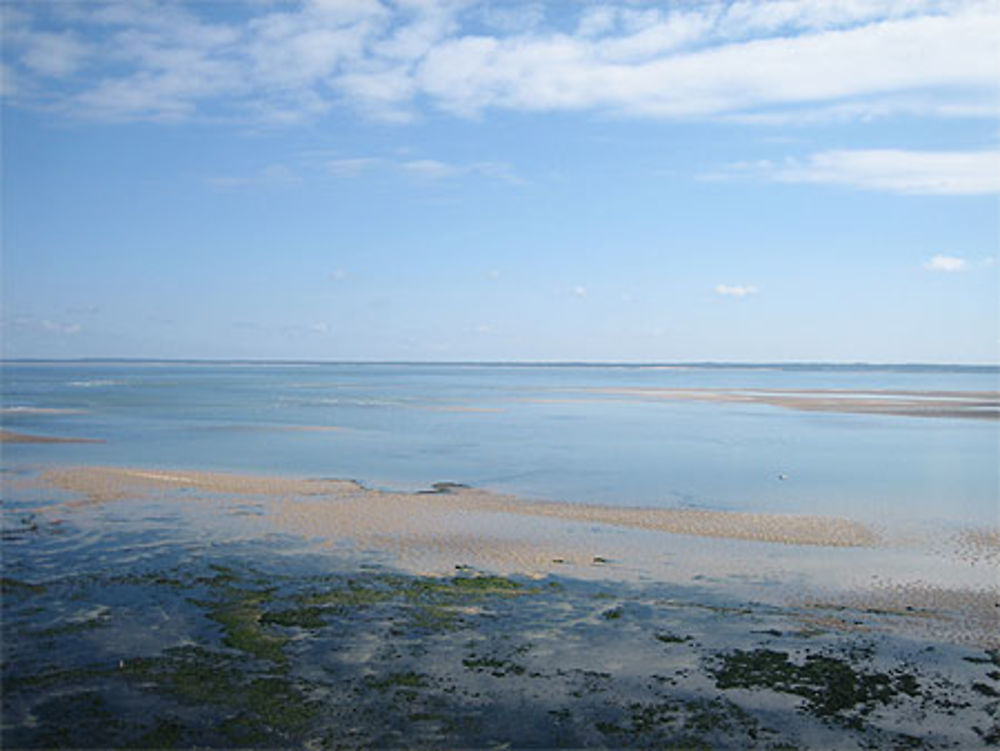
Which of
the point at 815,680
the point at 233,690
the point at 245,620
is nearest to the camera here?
the point at 233,690

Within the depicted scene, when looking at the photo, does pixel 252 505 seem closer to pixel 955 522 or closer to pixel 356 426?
pixel 955 522

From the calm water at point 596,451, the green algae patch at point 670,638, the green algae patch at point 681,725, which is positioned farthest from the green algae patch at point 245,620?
the calm water at point 596,451

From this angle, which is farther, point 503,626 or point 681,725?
point 503,626

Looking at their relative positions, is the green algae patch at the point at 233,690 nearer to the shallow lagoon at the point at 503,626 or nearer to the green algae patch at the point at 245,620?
the shallow lagoon at the point at 503,626

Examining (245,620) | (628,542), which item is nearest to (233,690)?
(245,620)

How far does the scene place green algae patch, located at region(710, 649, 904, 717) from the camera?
9.55 metres

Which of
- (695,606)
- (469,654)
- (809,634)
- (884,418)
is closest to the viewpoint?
(469,654)

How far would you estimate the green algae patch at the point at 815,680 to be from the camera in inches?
376

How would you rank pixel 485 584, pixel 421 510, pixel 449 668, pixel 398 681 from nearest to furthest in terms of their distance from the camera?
pixel 398 681 → pixel 449 668 → pixel 485 584 → pixel 421 510

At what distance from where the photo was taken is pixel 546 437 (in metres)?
38.7

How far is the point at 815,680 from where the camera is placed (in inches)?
397

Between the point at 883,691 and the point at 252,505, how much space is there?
1557cm

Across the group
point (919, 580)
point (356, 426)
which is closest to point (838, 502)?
point (919, 580)

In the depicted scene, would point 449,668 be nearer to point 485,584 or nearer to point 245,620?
point 245,620
